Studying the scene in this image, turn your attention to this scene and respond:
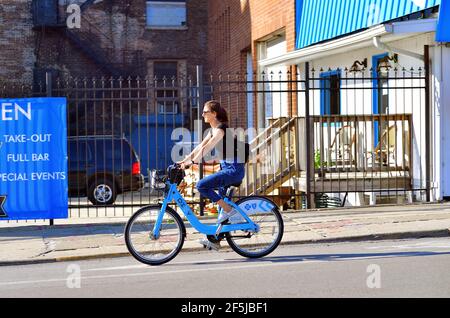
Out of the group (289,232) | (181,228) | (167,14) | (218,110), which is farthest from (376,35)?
(167,14)

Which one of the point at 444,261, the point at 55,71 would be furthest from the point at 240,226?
the point at 55,71

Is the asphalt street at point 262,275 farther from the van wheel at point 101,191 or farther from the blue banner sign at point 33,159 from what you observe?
the van wheel at point 101,191

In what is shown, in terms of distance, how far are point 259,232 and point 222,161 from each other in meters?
0.94

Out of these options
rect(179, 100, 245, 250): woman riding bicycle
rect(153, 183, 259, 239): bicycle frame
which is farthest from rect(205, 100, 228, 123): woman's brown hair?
rect(153, 183, 259, 239): bicycle frame

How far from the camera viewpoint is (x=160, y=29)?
3472 cm

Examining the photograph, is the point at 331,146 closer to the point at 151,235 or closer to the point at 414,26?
the point at 414,26

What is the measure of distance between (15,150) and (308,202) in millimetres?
5316

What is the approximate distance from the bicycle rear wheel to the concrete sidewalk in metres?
1.06

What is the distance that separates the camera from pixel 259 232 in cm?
933

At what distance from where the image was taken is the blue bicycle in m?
9.02

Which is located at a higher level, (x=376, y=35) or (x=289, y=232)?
(x=376, y=35)

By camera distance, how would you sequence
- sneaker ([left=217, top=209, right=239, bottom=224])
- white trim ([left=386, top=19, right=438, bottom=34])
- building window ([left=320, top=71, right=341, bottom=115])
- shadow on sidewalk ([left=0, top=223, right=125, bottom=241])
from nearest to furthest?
sneaker ([left=217, top=209, right=239, bottom=224])
shadow on sidewalk ([left=0, top=223, right=125, bottom=241])
white trim ([left=386, top=19, right=438, bottom=34])
building window ([left=320, top=71, right=341, bottom=115])

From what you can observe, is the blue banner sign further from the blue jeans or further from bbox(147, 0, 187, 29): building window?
bbox(147, 0, 187, 29): building window

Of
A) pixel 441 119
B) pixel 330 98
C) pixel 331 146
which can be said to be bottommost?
pixel 331 146
